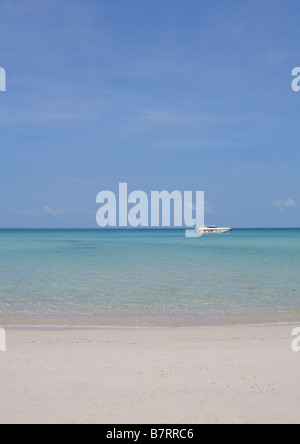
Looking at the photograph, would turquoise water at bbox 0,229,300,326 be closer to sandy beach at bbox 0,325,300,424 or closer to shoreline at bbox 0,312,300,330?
shoreline at bbox 0,312,300,330

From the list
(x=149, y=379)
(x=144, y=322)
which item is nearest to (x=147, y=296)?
(x=144, y=322)

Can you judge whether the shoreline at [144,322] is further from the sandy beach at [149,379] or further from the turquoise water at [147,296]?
the sandy beach at [149,379]

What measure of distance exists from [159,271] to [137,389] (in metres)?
22.3

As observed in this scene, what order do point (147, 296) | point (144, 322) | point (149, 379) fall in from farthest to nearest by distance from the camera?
point (147, 296), point (144, 322), point (149, 379)

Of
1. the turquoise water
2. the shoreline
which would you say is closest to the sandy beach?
the shoreline

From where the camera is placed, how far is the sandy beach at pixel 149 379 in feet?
19.2

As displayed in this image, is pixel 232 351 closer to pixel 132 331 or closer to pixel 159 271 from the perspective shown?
pixel 132 331

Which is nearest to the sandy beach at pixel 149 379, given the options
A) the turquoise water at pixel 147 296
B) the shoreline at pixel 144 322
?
the shoreline at pixel 144 322

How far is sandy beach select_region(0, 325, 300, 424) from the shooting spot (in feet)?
19.2

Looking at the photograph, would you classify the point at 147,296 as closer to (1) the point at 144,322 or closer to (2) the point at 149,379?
(1) the point at 144,322

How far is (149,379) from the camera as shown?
7.18 metres

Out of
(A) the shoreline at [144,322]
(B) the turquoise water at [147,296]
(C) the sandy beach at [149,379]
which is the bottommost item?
(C) the sandy beach at [149,379]
